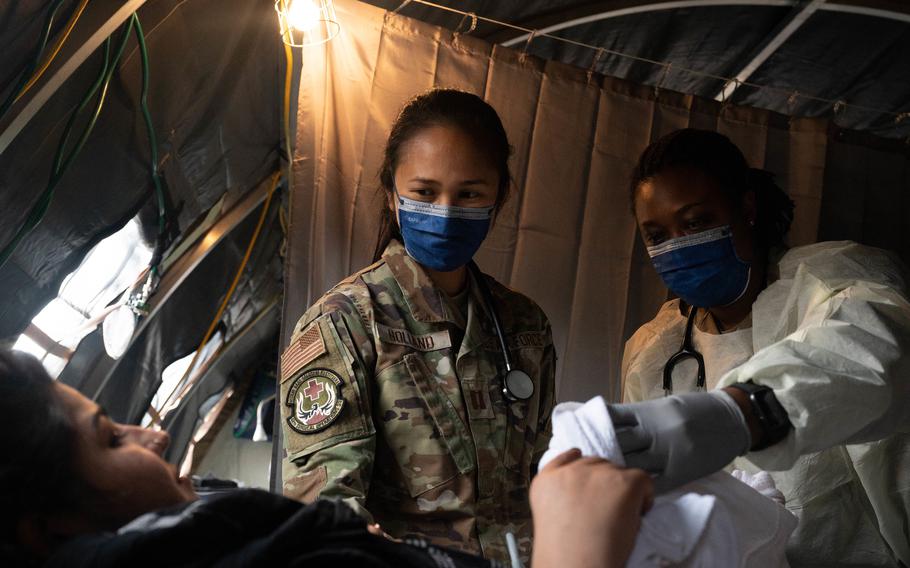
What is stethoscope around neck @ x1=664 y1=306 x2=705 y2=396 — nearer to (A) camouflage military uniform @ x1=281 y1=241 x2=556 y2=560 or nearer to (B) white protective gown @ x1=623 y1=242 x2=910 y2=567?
(B) white protective gown @ x1=623 y1=242 x2=910 y2=567

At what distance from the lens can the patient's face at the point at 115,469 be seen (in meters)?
1.21

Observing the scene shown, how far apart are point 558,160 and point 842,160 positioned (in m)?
1.33

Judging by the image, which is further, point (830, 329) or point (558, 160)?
point (558, 160)

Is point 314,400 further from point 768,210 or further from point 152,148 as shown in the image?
point 768,210

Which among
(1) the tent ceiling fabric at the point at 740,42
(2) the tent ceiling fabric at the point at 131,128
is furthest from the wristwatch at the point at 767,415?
(1) the tent ceiling fabric at the point at 740,42

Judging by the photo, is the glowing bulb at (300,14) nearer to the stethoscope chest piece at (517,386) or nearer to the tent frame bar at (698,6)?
the tent frame bar at (698,6)

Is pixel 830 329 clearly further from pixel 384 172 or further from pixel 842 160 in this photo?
pixel 842 160

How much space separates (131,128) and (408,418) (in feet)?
4.63

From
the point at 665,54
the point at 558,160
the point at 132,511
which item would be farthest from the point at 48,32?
the point at 665,54

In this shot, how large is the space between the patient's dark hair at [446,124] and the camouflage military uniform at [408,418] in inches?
11.2

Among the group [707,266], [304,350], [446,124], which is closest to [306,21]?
[446,124]

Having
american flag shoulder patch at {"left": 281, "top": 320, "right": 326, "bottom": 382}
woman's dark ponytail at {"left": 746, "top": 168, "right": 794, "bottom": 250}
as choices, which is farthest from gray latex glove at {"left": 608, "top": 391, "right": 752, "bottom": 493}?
woman's dark ponytail at {"left": 746, "top": 168, "right": 794, "bottom": 250}

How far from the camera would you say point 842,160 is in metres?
3.83

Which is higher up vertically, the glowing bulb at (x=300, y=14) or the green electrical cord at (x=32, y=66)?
the glowing bulb at (x=300, y=14)
